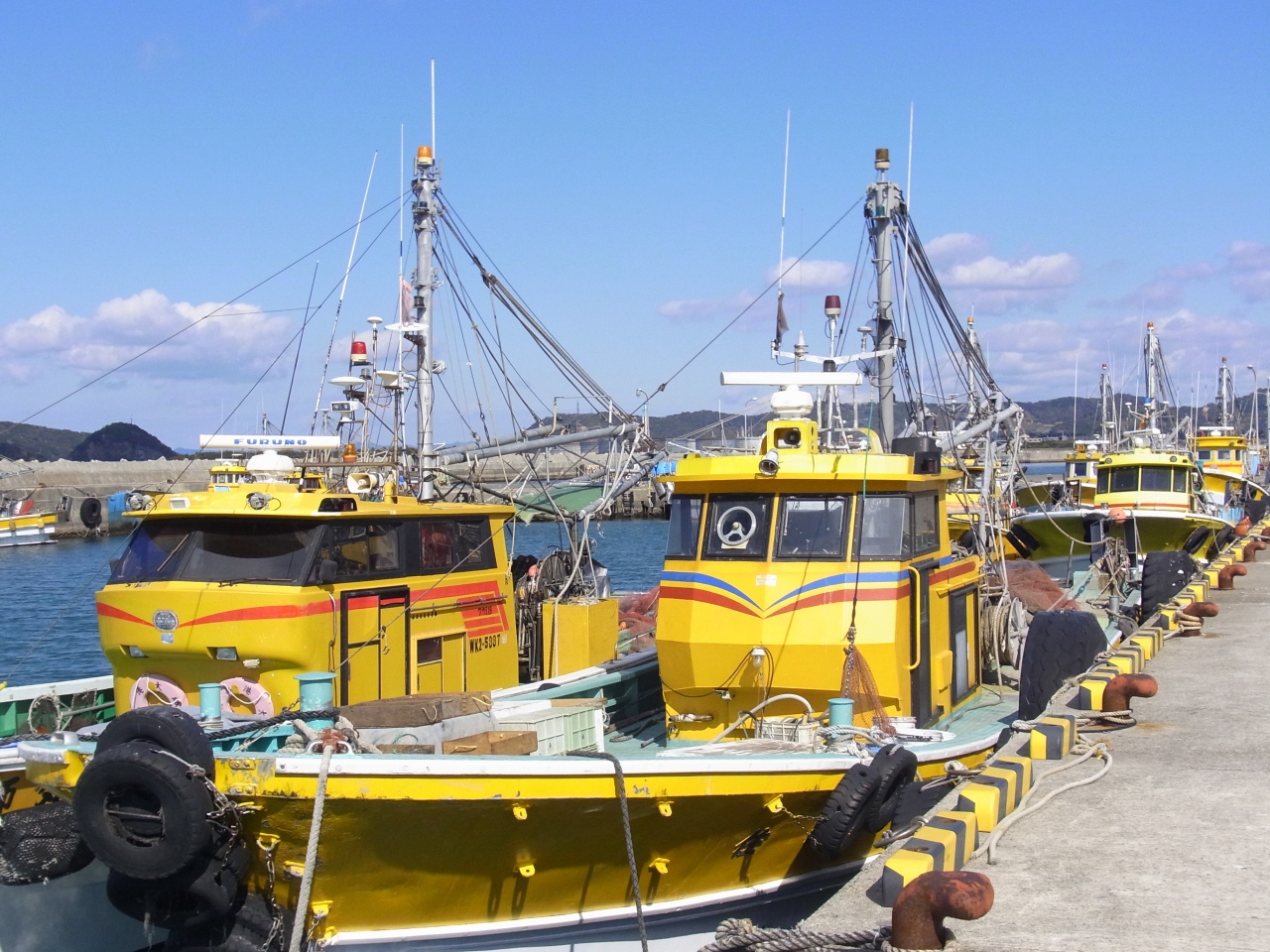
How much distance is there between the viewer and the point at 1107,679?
9.52 metres

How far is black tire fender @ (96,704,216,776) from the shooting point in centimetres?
653

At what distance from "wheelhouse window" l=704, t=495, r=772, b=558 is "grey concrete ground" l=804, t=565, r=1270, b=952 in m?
2.92

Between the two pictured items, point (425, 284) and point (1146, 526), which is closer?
point (425, 284)

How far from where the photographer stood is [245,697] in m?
9.73

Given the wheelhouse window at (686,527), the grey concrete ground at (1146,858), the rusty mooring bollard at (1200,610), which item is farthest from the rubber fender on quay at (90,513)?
the rusty mooring bollard at (1200,610)

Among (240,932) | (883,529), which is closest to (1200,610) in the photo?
(883,529)

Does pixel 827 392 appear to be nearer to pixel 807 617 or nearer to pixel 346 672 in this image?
pixel 807 617

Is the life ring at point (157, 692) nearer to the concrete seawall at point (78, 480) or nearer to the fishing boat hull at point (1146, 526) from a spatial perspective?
the fishing boat hull at point (1146, 526)

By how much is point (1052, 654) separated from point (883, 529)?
8.86ft

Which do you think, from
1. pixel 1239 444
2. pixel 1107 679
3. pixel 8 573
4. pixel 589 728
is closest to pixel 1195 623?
pixel 1107 679

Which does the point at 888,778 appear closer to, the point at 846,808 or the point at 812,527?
the point at 846,808

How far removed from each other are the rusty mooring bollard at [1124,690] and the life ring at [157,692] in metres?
7.01

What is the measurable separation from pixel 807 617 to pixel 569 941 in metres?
3.02

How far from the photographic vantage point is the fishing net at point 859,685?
920 centimetres
